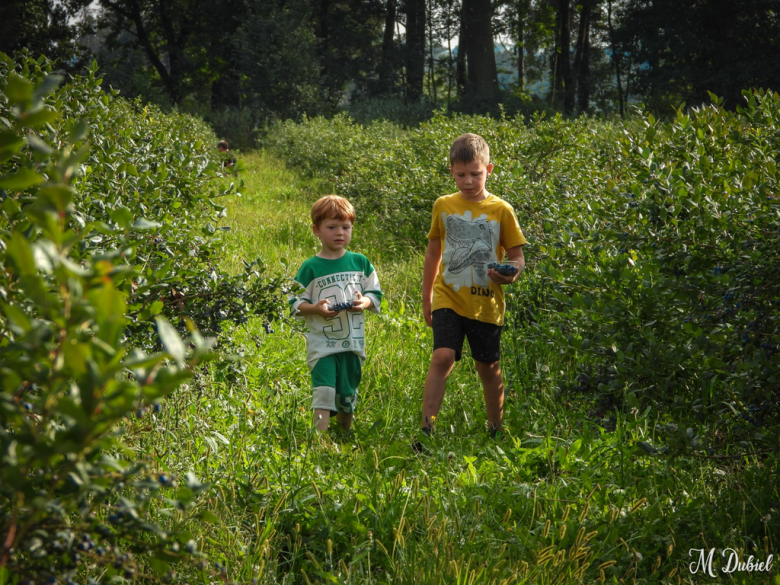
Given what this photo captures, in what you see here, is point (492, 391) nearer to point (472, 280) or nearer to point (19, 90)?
point (472, 280)

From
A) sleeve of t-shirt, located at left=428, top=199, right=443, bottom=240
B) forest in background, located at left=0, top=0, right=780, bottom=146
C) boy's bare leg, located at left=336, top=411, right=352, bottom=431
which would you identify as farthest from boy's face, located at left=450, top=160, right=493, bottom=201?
forest in background, located at left=0, top=0, right=780, bottom=146

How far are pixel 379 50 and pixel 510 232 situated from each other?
40130 mm

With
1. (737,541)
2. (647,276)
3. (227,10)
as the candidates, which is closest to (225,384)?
(647,276)

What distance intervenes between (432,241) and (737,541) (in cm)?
226

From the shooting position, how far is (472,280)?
3738 millimetres

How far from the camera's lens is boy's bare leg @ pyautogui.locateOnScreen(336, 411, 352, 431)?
3840mm

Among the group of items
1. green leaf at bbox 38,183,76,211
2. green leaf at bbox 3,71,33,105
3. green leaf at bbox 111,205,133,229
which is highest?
green leaf at bbox 3,71,33,105

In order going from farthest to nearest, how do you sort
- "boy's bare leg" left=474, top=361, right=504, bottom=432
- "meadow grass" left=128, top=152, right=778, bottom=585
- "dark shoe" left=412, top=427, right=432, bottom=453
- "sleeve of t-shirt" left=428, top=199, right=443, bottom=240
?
"sleeve of t-shirt" left=428, top=199, right=443, bottom=240
"boy's bare leg" left=474, top=361, right=504, bottom=432
"dark shoe" left=412, top=427, right=432, bottom=453
"meadow grass" left=128, top=152, right=778, bottom=585

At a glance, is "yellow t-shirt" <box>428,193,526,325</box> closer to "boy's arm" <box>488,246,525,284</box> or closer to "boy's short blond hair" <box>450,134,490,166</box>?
"boy's arm" <box>488,246,525,284</box>

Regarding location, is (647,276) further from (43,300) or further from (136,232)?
(43,300)

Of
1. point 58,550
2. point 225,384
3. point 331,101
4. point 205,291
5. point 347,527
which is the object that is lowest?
point 347,527

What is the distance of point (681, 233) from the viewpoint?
3094 mm

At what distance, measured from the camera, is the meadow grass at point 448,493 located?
7.66ft

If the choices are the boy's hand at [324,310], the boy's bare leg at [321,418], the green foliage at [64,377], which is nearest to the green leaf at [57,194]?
the green foliage at [64,377]
